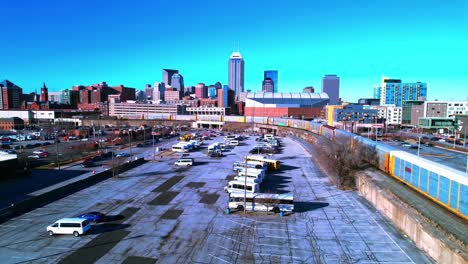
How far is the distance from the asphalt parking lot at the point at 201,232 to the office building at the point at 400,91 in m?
134

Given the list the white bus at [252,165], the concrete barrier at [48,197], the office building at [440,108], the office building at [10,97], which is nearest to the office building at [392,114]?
the office building at [440,108]

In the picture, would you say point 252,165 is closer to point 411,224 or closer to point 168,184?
point 168,184

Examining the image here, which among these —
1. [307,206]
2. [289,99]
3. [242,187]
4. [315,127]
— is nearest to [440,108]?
[315,127]

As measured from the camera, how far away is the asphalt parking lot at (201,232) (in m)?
11.2

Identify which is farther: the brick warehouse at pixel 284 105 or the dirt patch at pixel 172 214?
the brick warehouse at pixel 284 105

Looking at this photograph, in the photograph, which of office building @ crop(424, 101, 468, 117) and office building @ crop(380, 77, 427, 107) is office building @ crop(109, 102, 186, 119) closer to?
office building @ crop(424, 101, 468, 117)

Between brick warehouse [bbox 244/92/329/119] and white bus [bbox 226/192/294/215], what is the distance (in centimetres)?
8193

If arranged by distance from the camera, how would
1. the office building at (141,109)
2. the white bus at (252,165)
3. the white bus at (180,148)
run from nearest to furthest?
the white bus at (252,165), the white bus at (180,148), the office building at (141,109)

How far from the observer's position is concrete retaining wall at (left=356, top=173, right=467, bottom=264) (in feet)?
33.1

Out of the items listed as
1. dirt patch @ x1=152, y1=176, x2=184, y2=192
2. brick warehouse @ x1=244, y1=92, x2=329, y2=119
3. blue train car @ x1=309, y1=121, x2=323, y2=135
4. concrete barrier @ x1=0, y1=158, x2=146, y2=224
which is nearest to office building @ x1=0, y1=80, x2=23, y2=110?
brick warehouse @ x1=244, y1=92, x2=329, y2=119

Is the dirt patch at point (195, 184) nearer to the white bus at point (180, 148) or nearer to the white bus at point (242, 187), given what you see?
the white bus at point (242, 187)

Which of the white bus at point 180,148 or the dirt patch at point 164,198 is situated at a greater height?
the white bus at point 180,148

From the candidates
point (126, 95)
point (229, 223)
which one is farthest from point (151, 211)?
point (126, 95)

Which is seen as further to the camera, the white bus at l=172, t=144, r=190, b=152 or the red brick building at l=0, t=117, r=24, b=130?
the red brick building at l=0, t=117, r=24, b=130
